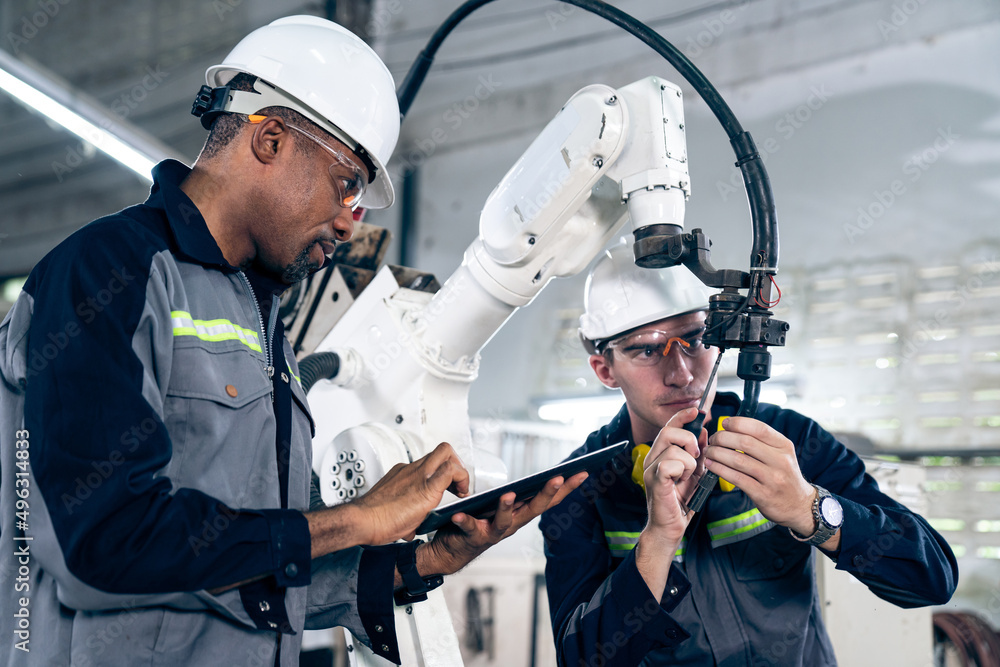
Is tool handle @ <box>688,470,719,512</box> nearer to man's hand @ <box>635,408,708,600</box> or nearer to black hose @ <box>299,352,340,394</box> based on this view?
man's hand @ <box>635,408,708,600</box>

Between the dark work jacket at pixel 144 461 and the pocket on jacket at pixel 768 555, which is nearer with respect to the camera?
the dark work jacket at pixel 144 461

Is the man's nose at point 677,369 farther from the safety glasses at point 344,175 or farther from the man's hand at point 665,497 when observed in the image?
the safety glasses at point 344,175

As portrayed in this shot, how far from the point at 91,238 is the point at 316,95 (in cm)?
47

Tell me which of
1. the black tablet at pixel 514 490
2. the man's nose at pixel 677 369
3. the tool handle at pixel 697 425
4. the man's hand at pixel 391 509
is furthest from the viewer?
the man's nose at pixel 677 369

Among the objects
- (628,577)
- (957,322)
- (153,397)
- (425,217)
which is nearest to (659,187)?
(628,577)

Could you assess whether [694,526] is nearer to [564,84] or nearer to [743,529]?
[743,529]

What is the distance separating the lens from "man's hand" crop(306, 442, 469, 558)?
3.58ft

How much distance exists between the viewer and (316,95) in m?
1.37

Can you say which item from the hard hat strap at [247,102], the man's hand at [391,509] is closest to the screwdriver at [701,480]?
the man's hand at [391,509]

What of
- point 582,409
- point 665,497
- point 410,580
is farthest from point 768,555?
Result: point 582,409

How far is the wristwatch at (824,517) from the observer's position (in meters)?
1.44

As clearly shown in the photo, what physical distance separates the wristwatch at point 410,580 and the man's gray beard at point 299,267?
22.9 inches

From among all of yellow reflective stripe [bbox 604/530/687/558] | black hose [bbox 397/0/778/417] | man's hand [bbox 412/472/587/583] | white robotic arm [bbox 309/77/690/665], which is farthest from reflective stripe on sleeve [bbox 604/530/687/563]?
black hose [bbox 397/0/778/417]

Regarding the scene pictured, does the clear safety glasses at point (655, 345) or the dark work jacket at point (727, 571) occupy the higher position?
the clear safety glasses at point (655, 345)
